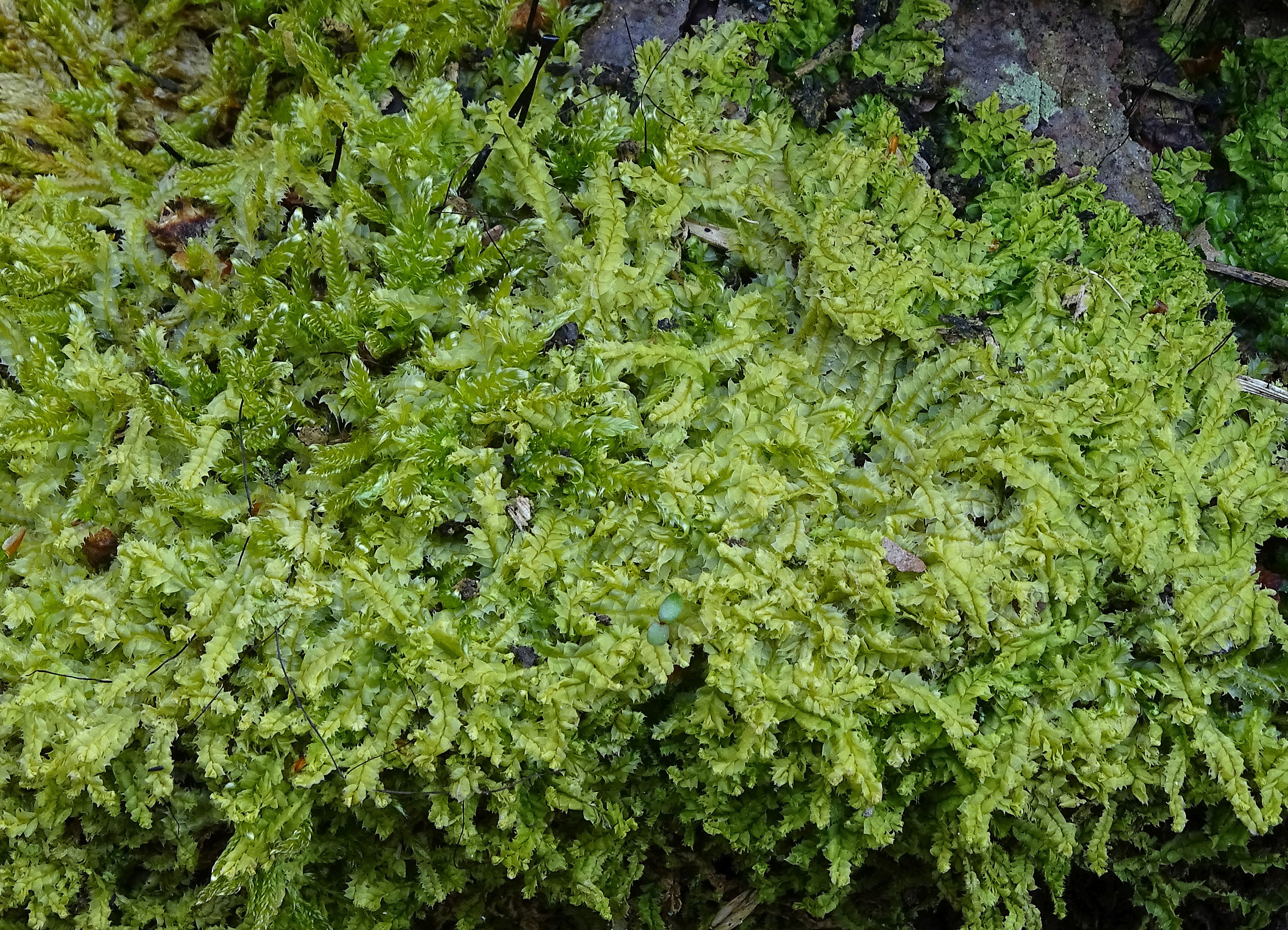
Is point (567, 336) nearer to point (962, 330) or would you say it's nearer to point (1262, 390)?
point (962, 330)

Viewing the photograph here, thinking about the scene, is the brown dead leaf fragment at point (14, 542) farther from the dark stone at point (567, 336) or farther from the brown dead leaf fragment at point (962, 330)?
the brown dead leaf fragment at point (962, 330)

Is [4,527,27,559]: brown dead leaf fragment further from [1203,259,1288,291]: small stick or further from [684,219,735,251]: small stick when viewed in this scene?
[1203,259,1288,291]: small stick

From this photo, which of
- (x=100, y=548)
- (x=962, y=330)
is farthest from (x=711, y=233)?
(x=100, y=548)

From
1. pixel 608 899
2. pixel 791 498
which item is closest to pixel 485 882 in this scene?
pixel 608 899

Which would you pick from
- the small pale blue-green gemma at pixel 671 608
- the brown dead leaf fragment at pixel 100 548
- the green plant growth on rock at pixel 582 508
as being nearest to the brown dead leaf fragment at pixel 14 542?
the green plant growth on rock at pixel 582 508

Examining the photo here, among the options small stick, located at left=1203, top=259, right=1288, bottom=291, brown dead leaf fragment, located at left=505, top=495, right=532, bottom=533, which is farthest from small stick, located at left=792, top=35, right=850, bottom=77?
brown dead leaf fragment, located at left=505, top=495, right=532, bottom=533

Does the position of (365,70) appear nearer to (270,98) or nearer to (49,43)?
(270,98)
